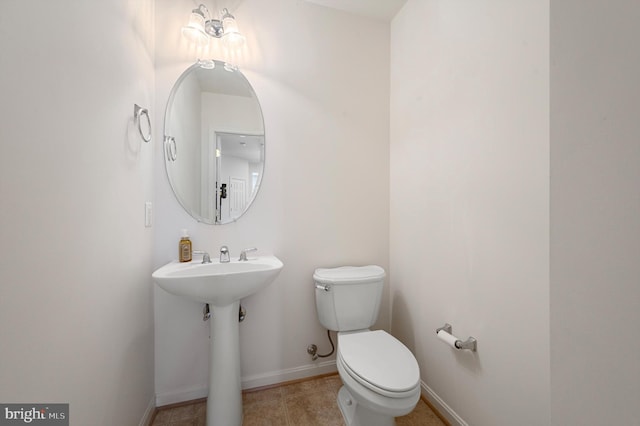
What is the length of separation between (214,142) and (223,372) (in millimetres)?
1271

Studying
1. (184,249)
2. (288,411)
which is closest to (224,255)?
(184,249)

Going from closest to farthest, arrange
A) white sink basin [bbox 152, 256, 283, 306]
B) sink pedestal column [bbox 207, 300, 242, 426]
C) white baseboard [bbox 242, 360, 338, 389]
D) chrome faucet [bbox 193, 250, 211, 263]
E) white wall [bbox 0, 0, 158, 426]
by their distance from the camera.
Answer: white wall [bbox 0, 0, 158, 426] → white sink basin [bbox 152, 256, 283, 306] → sink pedestal column [bbox 207, 300, 242, 426] → chrome faucet [bbox 193, 250, 211, 263] → white baseboard [bbox 242, 360, 338, 389]

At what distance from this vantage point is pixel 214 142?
1.50 m

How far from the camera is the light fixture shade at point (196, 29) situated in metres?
1.37

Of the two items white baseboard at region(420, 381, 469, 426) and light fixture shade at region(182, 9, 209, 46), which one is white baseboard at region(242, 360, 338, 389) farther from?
light fixture shade at region(182, 9, 209, 46)

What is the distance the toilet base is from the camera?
111cm

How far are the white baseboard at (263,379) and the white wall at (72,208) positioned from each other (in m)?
0.27

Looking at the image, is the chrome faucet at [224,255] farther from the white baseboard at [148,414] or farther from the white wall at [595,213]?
the white wall at [595,213]

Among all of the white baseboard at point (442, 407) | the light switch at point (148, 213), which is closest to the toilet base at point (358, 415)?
the white baseboard at point (442, 407)

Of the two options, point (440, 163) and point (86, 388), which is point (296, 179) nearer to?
point (440, 163)

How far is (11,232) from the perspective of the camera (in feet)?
1.72

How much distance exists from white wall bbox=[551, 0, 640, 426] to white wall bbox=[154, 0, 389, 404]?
1.29 meters

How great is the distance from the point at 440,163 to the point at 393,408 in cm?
Result: 116

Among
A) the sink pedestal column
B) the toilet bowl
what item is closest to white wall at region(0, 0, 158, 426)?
the sink pedestal column
